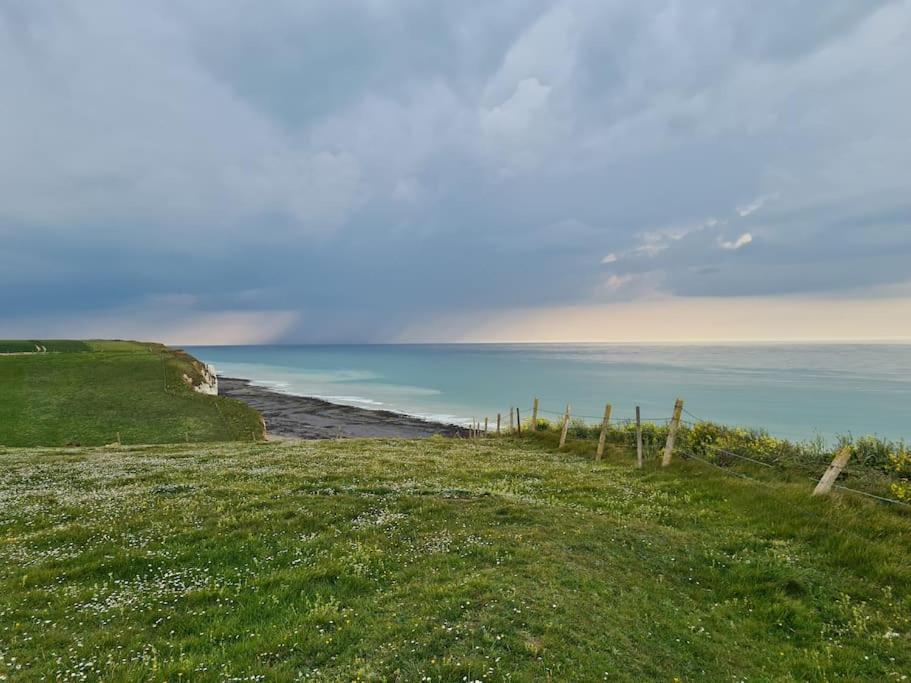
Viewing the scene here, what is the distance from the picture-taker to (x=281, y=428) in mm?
78000

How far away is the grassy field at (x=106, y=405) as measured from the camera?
159 ft

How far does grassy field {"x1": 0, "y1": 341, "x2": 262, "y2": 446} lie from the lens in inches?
1905

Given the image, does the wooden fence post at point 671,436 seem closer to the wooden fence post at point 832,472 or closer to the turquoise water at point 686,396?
the wooden fence post at point 832,472

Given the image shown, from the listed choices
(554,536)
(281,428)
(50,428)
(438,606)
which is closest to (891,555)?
(554,536)

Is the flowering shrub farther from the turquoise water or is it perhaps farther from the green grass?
the green grass

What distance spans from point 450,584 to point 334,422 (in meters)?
81.0

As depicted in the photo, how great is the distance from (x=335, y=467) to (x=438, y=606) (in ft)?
54.2

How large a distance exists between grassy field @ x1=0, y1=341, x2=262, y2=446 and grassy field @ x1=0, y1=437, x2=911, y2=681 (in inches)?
1410

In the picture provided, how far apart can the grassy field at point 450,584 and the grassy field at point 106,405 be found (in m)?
35.8

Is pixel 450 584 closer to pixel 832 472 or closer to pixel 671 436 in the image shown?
pixel 832 472

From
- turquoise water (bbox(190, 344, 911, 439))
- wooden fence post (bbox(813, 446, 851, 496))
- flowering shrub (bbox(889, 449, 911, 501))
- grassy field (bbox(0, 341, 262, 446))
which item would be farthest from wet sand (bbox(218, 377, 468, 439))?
flowering shrub (bbox(889, 449, 911, 501))

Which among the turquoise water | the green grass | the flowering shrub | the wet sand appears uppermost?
the green grass

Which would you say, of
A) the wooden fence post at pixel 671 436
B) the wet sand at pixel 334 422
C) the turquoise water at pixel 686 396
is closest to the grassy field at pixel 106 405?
the wet sand at pixel 334 422

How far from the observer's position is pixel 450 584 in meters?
9.72
